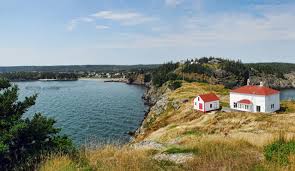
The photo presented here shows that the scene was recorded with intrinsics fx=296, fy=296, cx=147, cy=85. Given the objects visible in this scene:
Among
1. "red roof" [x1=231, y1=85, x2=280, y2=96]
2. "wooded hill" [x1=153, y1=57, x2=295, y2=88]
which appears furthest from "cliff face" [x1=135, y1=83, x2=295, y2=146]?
"wooded hill" [x1=153, y1=57, x2=295, y2=88]

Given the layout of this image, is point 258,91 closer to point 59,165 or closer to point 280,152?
point 280,152

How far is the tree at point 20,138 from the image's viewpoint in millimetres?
A: 10453

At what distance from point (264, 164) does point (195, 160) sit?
192cm

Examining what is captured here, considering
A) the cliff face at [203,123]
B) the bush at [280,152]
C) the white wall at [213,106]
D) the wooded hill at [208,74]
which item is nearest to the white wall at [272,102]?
the cliff face at [203,123]

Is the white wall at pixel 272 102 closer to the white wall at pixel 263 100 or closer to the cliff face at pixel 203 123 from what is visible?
the white wall at pixel 263 100

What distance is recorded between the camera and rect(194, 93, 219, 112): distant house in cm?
5783

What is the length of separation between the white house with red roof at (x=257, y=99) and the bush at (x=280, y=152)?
1845 inches

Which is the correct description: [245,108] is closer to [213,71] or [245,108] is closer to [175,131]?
[175,131]

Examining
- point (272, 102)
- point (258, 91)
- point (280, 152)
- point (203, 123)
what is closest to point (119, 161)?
point (280, 152)

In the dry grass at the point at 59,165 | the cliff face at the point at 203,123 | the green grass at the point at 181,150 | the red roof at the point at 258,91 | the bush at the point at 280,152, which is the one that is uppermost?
the bush at the point at 280,152

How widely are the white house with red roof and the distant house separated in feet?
14.6

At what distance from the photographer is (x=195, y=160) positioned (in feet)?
29.1

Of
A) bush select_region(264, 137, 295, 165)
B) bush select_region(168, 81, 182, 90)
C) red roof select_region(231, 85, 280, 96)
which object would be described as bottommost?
bush select_region(168, 81, 182, 90)

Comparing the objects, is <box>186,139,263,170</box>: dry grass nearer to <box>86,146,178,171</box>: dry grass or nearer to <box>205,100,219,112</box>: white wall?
<box>86,146,178,171</box>: dry grass
